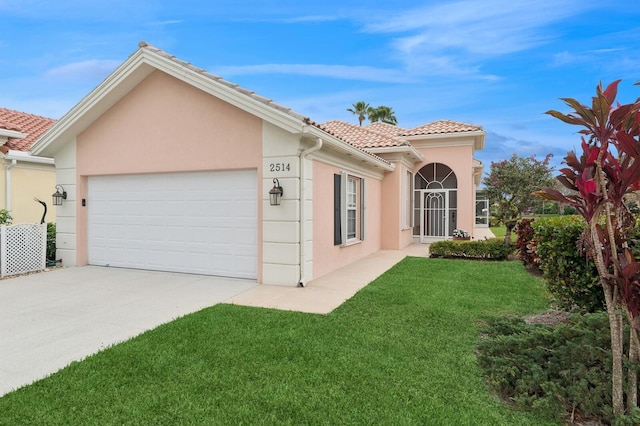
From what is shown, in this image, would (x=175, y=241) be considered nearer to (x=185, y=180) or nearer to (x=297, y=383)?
(x=185, y=180)

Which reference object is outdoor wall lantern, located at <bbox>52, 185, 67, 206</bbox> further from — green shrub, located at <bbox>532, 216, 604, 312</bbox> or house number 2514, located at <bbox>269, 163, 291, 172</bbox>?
green shrub, located at <bbox>532, 216, 604, 312</bbox>

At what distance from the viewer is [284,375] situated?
3.98 m

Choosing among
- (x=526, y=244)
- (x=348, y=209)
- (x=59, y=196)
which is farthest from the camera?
(x=348, y=209)

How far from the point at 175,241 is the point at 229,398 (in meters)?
6.89

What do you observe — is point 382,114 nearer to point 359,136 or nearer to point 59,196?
point 359,136

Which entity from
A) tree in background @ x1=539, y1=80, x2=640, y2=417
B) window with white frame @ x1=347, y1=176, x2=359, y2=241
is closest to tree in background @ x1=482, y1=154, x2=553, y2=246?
window with white frame @ x1=347, y1=176, x2=359, y2=241

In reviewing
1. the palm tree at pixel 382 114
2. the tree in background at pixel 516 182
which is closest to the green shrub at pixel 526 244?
the tree in background at pixel 516 182

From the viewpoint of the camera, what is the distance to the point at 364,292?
7680mm

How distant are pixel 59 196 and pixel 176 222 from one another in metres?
3.96

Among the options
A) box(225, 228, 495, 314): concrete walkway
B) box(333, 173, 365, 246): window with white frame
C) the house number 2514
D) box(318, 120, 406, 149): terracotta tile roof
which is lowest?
box(225, 228, 495, 314): concrete walkway

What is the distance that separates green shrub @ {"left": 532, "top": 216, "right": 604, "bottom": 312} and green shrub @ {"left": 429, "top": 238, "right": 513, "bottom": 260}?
7171mm

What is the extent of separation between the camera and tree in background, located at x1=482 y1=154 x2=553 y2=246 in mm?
15484

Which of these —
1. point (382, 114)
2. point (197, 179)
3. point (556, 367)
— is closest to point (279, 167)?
point (197, 179)

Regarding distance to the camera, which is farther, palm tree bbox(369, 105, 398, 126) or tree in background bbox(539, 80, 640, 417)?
palm tree bbox(369, 105, 398, 126)
